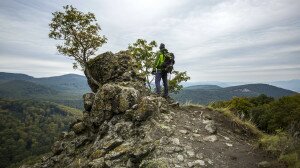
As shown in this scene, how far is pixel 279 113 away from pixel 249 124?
47.3 metres

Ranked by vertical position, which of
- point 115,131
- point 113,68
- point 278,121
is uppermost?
point 113,68

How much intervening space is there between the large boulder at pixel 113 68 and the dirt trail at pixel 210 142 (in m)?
5.41

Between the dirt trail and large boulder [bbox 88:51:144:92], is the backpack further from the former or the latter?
large boulder [bbox 88:51:144:92]

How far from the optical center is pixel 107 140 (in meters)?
14.2

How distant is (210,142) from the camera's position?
13.5 m

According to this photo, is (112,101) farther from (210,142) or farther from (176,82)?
(176,82)

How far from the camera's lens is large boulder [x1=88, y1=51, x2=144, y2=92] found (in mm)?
20688

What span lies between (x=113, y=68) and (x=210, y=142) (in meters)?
11.0

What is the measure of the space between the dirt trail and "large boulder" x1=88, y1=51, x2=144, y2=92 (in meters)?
5.41

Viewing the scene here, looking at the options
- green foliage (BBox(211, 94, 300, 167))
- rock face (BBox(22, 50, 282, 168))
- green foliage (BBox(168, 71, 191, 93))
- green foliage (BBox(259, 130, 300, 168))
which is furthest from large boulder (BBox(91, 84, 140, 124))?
green foliage (BBox(168, 71, 191, 93))

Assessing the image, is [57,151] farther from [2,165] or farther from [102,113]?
[2,165]

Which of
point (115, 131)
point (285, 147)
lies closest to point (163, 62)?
point (115, 131)

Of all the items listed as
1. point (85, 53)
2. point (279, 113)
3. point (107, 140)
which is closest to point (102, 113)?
point (107, 140)

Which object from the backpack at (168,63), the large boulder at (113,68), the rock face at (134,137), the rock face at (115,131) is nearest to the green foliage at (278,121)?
the rock face at (134,137)
